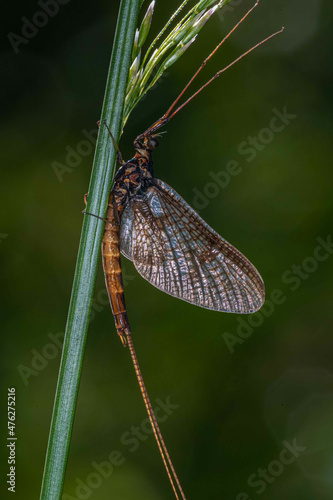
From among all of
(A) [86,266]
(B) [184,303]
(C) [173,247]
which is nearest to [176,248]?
Answer: (C) [173,247]

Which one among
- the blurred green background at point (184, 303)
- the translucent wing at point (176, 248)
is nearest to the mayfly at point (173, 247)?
the translucent wing at point (176, 248)

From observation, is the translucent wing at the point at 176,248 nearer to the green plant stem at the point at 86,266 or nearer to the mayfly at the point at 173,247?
the mayfly at the point at 173,247

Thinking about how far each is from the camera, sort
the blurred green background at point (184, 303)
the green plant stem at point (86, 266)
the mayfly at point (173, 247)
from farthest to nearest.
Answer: the blurred green background at point (184, 303) < the mayfly at point (173, 247) < the green plant stem at point (86, 266)

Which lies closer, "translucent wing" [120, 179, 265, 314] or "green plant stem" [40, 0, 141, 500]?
"green plant stem" [40, 0, 141, 500]

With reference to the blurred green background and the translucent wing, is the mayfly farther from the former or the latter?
the blurred green background

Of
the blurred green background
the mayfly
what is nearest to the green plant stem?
the mayfly

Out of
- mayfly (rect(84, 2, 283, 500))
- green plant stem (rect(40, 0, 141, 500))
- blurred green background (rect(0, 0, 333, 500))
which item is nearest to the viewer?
green plant stem (rect(40, 0, 141, 500))

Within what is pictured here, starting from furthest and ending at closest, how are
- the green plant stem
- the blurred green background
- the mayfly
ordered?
the blurred green background
the mayfly
the green plant stem

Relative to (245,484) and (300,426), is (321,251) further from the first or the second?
(245,484)
